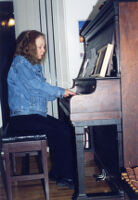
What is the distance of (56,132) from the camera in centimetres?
231

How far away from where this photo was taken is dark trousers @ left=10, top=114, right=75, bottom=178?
2.24 m

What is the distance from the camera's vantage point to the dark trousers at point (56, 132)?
224 cm

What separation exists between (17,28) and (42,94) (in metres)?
1.38

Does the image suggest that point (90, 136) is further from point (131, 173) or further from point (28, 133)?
point (131, 173)

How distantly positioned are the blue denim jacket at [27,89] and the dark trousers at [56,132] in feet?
0.28

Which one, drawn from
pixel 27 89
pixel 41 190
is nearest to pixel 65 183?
pixel 41 190

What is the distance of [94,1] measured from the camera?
328 cm

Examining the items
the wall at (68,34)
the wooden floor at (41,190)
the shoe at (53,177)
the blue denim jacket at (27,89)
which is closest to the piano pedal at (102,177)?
the wooden floor at (41,190)

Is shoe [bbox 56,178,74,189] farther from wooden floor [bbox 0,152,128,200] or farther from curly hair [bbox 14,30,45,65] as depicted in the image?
curly hair [bbox 14,30,45,65]

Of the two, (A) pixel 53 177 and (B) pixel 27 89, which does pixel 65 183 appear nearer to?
(A) pixel 53 177

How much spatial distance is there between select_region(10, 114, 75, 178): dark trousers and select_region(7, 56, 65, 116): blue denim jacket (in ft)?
0.28

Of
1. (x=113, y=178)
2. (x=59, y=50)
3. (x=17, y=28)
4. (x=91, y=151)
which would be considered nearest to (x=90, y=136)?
(x=91, y=151)

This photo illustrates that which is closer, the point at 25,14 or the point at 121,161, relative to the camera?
the point at 121,161

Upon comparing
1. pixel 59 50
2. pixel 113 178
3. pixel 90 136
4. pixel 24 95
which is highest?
pixel 59 50
